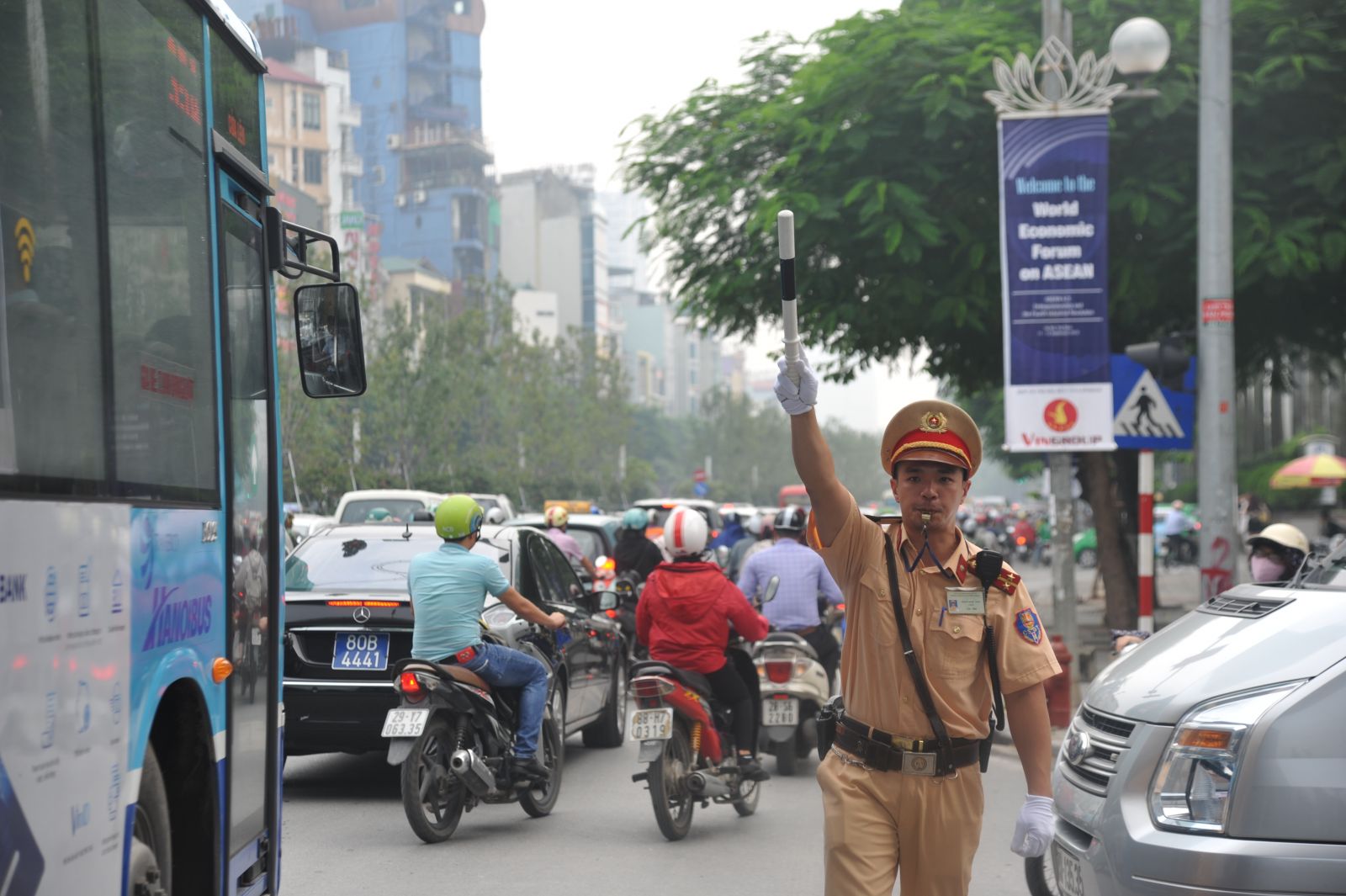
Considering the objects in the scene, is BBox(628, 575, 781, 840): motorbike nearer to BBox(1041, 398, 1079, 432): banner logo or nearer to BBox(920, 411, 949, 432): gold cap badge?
BBox(920, 411, 949, 432): gold cap badge

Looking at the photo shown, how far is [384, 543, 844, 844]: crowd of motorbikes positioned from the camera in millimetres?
8156

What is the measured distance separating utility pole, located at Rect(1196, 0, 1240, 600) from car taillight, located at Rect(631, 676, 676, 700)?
5579mm

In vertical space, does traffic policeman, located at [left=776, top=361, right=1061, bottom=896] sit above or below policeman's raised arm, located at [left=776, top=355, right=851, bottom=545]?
below

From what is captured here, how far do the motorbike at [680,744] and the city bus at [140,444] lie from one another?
2.94 m

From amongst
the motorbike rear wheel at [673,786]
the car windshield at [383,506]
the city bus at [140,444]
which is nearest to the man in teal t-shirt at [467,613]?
the motorbike rear wheel at [673,786]

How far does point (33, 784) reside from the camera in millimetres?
3145

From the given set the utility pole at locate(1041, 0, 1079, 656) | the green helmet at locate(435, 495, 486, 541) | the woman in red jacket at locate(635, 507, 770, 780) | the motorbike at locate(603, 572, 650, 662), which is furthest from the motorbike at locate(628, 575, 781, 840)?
the motorbike at locate(603, 572, 650, 662)

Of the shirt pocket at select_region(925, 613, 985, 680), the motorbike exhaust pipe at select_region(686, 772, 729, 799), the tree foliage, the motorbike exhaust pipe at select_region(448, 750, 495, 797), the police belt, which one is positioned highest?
the tree foliage

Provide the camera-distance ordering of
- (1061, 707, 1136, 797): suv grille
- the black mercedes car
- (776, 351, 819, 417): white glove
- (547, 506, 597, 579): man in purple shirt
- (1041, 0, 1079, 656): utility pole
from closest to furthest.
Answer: (776, 351, 819, 417): white glove, (1061, 707, 1136, 797): suv grille, the black mercedes car, (1041, 0, 1079, 656): utility pole, (547, 506, 597, 579): man in purple shirt

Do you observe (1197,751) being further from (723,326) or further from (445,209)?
(445,209)

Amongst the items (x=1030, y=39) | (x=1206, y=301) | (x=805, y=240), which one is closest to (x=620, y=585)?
(x=805, y=240)

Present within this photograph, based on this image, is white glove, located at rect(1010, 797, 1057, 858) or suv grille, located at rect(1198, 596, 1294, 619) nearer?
white glove, located at rect(1010, 797, 1057, 858)

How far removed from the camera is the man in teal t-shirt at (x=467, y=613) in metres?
8.38

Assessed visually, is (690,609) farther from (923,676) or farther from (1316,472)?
(1316,472)
